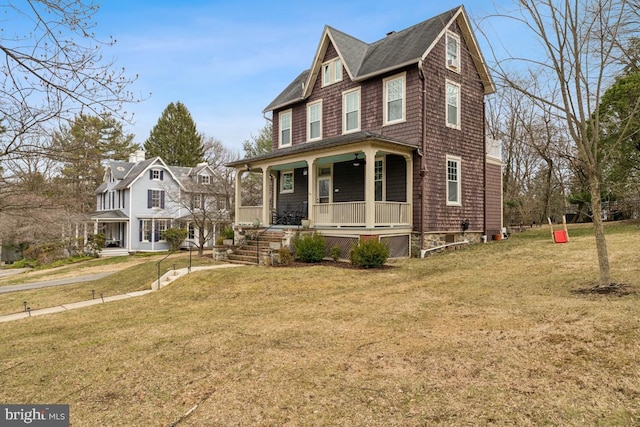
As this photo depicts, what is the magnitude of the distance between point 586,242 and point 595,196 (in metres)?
8.66

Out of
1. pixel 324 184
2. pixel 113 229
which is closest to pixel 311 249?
pixel 324 184

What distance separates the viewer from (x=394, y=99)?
15055mm

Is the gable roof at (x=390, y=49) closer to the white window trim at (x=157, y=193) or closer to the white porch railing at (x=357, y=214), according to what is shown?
the white porch railing at (x=357, y=214)

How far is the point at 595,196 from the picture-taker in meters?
7.00

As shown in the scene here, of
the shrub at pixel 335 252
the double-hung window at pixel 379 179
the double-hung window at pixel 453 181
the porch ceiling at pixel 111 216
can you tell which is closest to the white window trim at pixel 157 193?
the porch ceiling at pixel 111 216

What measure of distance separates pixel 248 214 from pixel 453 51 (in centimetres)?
1089

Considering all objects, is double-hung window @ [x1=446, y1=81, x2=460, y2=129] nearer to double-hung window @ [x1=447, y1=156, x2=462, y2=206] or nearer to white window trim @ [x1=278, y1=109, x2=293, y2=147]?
double-hung window @ [x1=447, y1=156, x2=462, y2=206]

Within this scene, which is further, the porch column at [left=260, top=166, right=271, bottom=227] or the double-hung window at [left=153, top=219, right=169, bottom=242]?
the double-hung window at [left=153, top=219, right=169, bottom=242]

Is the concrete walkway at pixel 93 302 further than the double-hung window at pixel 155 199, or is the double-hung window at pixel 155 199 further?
the double-hung window at pixel 155 199

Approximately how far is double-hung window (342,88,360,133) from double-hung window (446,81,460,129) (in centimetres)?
353

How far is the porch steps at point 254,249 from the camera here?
13.6 meters

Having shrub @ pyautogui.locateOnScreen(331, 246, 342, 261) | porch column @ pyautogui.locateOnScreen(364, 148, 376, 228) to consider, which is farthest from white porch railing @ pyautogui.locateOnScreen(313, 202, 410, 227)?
shrub @ pyautogui.locateOnScreen(331, 246, 342, 261)

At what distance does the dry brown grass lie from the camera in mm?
3488

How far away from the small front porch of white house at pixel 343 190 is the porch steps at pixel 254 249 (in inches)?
59.9
